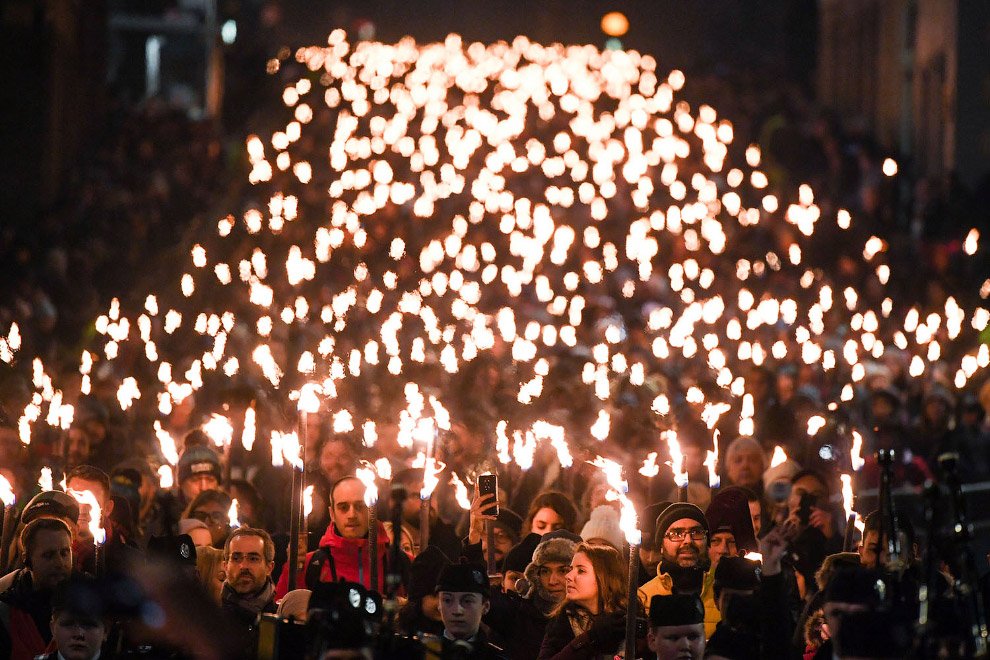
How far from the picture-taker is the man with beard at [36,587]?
8109 millimetres

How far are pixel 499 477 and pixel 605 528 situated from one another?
8.40 ft

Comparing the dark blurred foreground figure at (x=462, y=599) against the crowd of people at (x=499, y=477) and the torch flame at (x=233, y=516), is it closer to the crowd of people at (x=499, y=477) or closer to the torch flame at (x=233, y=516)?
the crowd of people at (x=499, y=477)

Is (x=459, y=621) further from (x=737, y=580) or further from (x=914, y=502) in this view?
(x=914, y=502)

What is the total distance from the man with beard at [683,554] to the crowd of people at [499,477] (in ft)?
0.04

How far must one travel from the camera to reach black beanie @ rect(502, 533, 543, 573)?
30.8ft

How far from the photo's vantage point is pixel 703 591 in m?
8.80

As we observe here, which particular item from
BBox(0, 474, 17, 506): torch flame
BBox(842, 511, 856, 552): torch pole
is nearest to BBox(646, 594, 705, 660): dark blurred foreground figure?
BBox(842, 511, 856, 552): torch pole

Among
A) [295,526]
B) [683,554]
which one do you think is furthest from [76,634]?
[683,554]

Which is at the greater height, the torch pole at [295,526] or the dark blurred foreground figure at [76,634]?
the torch pole at [295,526]

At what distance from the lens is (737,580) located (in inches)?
305

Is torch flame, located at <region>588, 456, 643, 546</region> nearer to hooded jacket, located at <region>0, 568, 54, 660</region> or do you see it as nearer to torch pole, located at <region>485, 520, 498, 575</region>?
torch pole, located at <region>485, 520, 498, 575</region>

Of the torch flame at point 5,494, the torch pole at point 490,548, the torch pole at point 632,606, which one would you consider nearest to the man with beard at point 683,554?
the torch pole at point 490,548

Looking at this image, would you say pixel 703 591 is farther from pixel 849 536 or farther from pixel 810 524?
pixel 810 524

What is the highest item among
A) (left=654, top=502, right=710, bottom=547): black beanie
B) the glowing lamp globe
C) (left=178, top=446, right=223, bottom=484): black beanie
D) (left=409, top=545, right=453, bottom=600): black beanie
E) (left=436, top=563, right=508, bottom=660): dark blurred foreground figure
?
the glowing lamp globe
